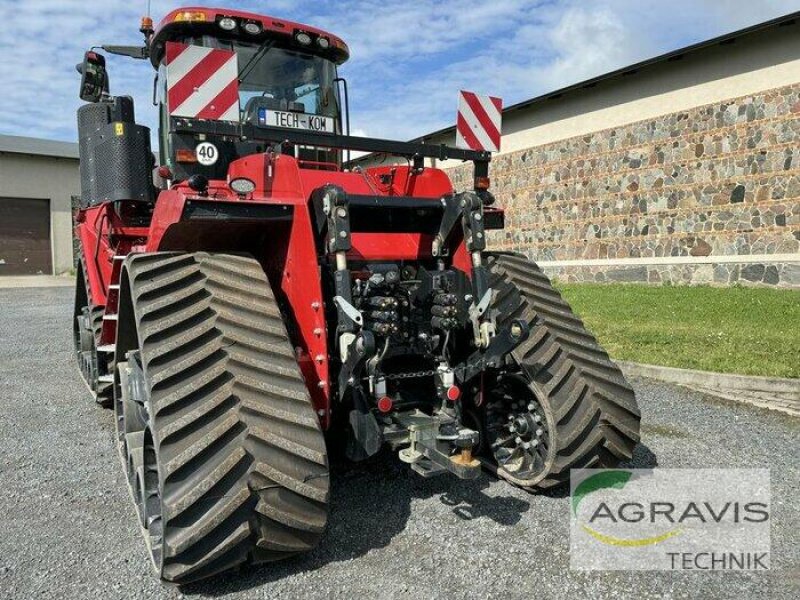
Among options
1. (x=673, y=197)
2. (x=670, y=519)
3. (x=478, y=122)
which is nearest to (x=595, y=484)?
(x=670, y=519)

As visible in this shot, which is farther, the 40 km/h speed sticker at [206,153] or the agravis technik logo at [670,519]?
the 40 km/h speed sticker at [206,153]

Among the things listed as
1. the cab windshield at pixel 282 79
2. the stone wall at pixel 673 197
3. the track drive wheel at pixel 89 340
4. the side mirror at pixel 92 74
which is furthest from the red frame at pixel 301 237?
the stone wall at pixel 673 197

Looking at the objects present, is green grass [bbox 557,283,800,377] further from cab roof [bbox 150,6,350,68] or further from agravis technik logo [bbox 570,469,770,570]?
cab roof [bbox 150,6,350,68]

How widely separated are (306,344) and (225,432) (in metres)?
0.84

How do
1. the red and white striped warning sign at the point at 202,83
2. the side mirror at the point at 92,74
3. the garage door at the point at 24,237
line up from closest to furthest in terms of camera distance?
the red and white striped warning sign at the point at 202,83 < the side mirror at the point at 92,74 < the garage door at the point at 24,237

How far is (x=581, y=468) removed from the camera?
3.82m

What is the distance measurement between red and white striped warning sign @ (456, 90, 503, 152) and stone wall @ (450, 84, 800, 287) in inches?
373

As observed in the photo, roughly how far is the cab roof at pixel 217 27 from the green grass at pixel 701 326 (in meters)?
4.85

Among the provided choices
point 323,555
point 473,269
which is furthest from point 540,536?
point 473,269

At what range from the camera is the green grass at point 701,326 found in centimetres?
705

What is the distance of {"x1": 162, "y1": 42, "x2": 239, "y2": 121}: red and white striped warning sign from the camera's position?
12.1ft

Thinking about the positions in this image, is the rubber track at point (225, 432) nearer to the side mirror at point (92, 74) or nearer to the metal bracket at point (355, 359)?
the metal bracket at point (355, 359)

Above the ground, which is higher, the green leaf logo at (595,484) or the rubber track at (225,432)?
the rubber track at (225,432)

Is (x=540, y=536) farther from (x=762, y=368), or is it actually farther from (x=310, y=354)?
(x=762, y=368)
